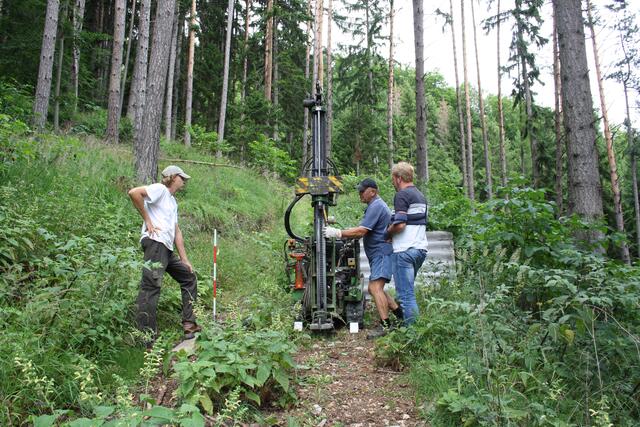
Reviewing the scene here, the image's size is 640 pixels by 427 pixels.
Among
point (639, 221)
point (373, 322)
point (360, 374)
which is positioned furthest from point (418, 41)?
point (639, 221)

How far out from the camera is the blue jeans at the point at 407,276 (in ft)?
18.0

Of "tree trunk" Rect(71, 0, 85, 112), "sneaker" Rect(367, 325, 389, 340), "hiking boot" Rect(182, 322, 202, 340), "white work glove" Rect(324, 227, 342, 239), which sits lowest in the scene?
"sneaker" Rect(367, 325, 389, 340)

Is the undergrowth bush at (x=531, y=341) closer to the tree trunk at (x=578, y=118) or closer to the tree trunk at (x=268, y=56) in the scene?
the tree trunk at (x=578, y=118)

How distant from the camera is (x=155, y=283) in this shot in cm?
488

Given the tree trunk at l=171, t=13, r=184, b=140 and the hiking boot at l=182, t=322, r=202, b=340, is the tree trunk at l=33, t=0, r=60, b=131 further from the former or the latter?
the tree trunk at l=171, t=13, r=184, b=140

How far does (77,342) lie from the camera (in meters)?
4.09

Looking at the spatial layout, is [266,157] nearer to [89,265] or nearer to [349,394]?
[89,265]

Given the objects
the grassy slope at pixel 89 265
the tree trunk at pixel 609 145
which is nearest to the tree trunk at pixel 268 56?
the grassy slope at pixel 89 265

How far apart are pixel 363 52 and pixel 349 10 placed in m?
2.72

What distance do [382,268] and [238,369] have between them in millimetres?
2860

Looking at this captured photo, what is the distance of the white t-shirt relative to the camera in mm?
4996

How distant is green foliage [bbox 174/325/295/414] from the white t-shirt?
1.45 metres

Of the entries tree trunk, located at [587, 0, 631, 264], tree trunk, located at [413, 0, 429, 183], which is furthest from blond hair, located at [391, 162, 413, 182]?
tree trunk, located at [587, 0, 631, 264]

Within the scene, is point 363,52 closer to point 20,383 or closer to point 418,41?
point 418,41
